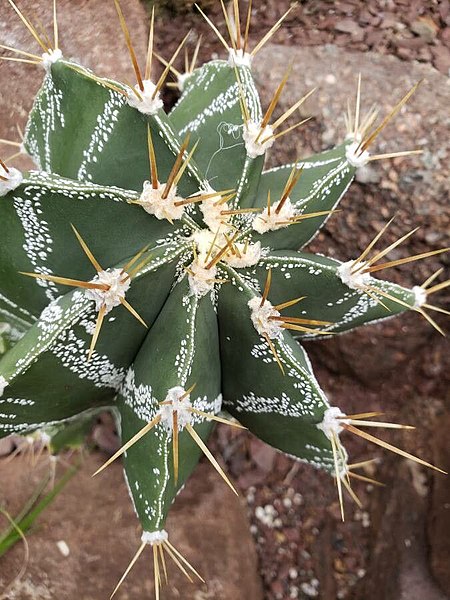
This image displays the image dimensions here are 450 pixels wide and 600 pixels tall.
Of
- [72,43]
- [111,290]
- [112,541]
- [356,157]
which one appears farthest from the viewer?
[72,43]

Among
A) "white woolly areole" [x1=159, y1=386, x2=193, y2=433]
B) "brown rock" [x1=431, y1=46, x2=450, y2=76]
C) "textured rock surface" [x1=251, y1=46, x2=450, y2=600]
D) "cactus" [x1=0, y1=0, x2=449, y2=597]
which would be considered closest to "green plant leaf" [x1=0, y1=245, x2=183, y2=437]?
"cactus" [x1=0, y1=0, x2=449, y2=597]

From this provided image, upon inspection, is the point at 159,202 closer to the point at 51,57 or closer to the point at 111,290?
the point at 111,290

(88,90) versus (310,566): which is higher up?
(88,90)

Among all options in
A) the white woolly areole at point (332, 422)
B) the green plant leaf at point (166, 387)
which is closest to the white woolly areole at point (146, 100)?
the green plant leaf at point (166, 387)

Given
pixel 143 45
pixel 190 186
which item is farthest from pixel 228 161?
pixel 143 45

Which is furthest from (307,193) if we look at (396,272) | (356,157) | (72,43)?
(72,43)

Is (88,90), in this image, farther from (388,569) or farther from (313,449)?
(388,569)

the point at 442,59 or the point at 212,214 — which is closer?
the point at 212,214
